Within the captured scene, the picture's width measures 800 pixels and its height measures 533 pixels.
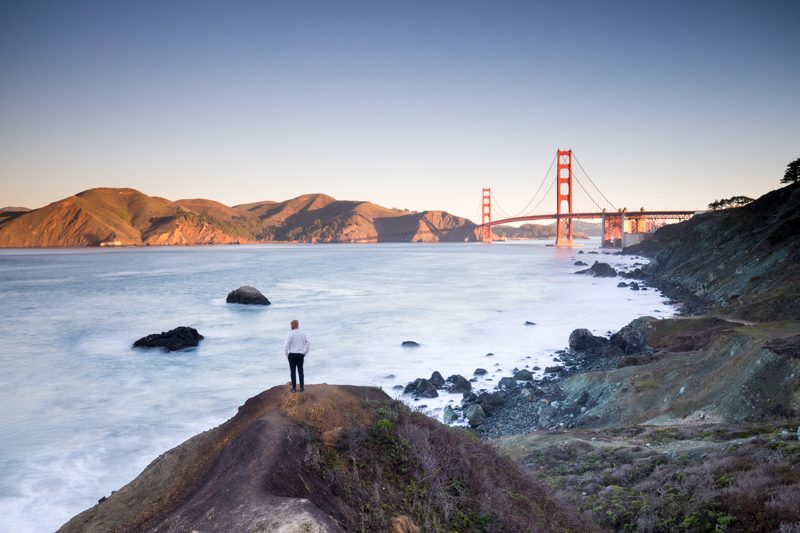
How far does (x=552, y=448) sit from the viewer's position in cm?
Answer: 1213

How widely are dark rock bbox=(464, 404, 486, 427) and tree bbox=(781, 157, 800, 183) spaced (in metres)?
77.5

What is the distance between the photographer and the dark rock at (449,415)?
16.9 metres

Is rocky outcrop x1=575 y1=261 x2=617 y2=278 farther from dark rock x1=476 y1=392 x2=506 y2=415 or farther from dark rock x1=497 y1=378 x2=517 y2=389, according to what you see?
dark rock x1=476 y1=392 x2=506 y2=415

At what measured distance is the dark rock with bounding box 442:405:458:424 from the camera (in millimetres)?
16852

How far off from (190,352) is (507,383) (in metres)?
18.5

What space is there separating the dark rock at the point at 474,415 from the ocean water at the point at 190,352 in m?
1.19

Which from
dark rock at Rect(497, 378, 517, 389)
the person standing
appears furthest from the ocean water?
the person standing

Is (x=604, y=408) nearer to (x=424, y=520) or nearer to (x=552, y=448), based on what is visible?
(x=552, y=448)

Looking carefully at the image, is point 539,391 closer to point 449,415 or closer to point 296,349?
point 449,415

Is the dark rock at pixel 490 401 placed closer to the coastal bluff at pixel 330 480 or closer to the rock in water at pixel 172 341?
the coastal bluff at pixel 330 480

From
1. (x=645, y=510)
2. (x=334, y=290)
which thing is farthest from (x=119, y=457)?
(x=334, y=290)

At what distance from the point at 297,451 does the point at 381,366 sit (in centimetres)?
1837

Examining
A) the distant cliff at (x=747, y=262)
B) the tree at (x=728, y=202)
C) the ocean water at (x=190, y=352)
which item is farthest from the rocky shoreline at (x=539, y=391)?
the tree at (x=728, y=202)

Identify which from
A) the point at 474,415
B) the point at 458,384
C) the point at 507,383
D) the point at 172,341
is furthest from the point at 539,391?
the point at 172,341
